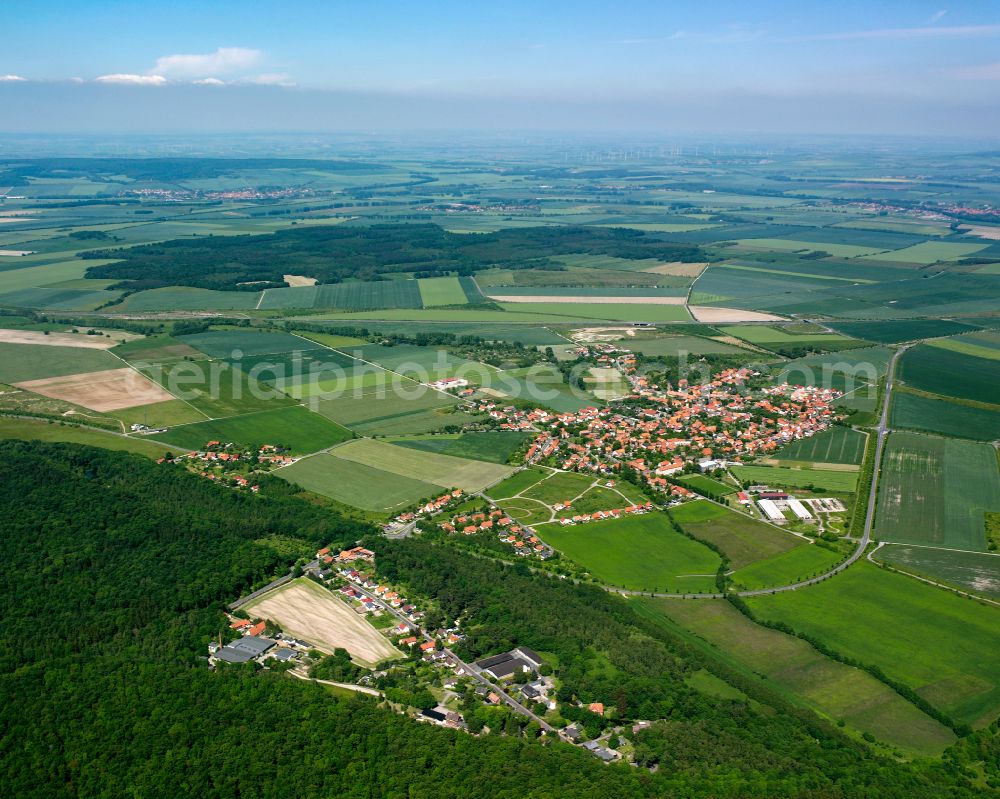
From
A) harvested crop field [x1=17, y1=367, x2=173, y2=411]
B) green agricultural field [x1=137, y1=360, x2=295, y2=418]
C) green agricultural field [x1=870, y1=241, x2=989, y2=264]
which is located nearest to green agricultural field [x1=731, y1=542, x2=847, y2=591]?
green agricultural field [x1=137, y1=360, x2=295, y2=418]

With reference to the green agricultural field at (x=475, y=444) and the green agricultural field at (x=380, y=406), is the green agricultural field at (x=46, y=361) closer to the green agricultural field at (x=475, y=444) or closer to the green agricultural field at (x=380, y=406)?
the green agricultural field at (x=380, y=406)

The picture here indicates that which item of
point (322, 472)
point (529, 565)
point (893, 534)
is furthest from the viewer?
point (322, 472)

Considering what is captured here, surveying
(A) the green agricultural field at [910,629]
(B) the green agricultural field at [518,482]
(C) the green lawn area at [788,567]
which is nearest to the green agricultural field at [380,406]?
(B) the green agricultural field at [518,482]

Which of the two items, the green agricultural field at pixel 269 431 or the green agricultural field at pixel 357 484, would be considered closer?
the green agricultural field at pixel 357 484

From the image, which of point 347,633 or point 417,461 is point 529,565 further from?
point 417,461

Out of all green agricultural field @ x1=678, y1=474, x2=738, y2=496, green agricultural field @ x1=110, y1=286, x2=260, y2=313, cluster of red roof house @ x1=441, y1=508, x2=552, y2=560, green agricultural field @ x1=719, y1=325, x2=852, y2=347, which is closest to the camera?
cluster of red roof house @ x1=441, y1=508, x2=552, y2=560

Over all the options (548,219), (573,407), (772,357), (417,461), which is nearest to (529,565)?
(417,461)

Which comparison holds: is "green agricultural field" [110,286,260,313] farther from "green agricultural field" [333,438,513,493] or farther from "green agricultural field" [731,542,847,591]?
"green agricultural field" [731,542,847,591]
